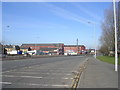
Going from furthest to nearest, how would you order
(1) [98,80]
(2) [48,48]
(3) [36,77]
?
(2) [48,48]
(3) [36,77]
(1) [98,80]

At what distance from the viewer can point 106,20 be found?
60344mm

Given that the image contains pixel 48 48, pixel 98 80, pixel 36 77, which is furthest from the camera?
pixel 48 48

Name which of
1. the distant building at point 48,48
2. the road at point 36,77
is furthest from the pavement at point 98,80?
the distant building at point 48,48

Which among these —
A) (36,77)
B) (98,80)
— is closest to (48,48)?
(36,77)

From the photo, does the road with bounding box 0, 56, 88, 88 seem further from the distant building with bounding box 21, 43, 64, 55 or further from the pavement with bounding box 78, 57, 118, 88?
the distant building with bounding box 21, 43, 64, 55

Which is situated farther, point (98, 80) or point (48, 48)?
point (48, 48)

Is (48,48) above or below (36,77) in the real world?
above

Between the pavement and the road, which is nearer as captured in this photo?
the pavement

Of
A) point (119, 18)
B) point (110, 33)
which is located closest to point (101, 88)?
point (119, 18)

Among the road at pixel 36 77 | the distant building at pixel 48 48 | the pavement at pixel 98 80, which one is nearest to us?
the pavement at pixel 98 80

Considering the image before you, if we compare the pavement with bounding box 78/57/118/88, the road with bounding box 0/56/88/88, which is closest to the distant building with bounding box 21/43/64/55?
the road with bounding box 0/56/88/88

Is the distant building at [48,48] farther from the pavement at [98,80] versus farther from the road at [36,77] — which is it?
the pavement at [98,80]

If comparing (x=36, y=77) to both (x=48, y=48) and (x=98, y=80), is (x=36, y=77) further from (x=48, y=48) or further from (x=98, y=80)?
(x=48, y=48)

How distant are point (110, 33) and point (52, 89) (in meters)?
53.6
